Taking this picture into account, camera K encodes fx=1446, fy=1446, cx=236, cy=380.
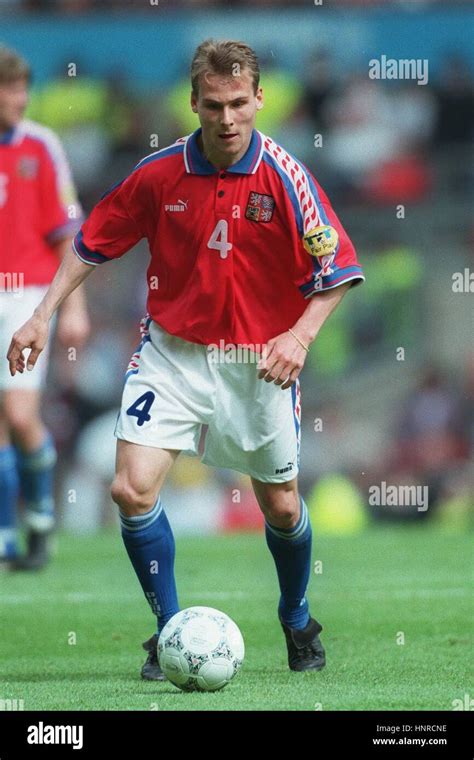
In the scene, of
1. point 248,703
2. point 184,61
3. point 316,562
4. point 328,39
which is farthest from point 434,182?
point 248,703

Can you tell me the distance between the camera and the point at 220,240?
212 inches

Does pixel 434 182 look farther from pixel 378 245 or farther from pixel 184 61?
pixel 184 61

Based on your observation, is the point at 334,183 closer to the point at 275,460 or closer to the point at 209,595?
the point at 209,595

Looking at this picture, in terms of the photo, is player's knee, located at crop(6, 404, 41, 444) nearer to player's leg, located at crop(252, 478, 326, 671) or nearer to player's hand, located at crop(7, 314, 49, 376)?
player's leg, located at crop(252, 478, 326, 671)

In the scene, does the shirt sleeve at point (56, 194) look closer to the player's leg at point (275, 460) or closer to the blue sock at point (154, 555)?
the player's leg at point (275, 460)

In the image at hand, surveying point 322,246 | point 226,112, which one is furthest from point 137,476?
point 226,112

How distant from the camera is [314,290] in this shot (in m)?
5.36

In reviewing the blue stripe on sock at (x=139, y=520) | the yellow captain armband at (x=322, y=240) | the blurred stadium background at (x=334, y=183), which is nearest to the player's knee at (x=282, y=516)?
the blue stripe on sock at (x=139, y=520)

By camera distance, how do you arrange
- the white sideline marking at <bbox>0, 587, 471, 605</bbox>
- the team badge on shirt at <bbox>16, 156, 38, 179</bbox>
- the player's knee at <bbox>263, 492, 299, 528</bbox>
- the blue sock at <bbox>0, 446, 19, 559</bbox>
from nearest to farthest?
the player's knee at <bbox>263, 492, 299, 528</bbox> → the white sideline marking at <bbox>0, 587, 471, 605</bbox> → the blue sock at <bbox>0, 446, 19, 559</bbox> → the team badge on shirt at <bbox>16, 156, 38, 179</bbox>

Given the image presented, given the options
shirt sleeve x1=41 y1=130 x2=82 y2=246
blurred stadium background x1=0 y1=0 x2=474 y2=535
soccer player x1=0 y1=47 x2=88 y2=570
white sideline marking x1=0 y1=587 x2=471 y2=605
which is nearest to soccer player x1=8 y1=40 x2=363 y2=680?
white sideline marking x1=0 y1=587 x2=471 y2=605

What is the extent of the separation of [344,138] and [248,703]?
11443 mm

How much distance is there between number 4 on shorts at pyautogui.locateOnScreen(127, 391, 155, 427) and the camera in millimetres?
5320

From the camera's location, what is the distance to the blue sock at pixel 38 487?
Answer: 8.66 m

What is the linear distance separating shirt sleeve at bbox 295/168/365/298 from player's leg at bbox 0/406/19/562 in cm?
367
